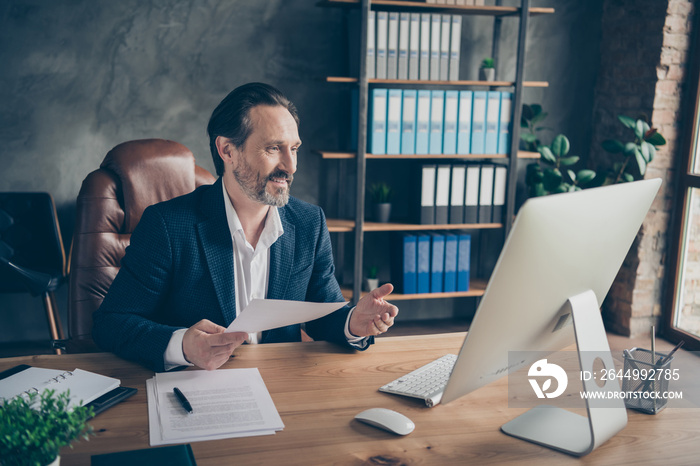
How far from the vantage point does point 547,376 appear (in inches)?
53.0

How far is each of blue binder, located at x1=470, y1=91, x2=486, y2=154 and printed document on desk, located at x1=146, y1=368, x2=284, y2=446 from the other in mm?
2250

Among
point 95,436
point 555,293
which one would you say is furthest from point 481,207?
point 95,436

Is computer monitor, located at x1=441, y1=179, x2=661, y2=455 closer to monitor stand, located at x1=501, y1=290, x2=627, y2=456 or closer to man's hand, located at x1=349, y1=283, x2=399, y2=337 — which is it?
monitor stand, located at x1=501, y1=290, x2=627, y2=456

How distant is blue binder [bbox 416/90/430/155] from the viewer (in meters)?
3.11

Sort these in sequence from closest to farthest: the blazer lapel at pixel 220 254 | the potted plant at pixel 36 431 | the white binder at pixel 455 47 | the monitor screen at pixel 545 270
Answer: the potted plant at pixel 36 431 → the monitor screen at pixel 545 270 → the blazer lapel at pixel 220 254 → the white binder at pixel 455 47

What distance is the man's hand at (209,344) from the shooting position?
1.20 metres

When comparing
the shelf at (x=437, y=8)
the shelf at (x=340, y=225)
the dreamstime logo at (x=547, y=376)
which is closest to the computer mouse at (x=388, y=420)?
the dreamstime logo at (x=547, y=376)

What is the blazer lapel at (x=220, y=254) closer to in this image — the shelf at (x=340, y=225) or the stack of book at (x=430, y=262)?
the shelf at (x=340, y=225)

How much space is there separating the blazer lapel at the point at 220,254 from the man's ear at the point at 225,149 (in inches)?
6.8

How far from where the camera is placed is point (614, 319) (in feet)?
11.8

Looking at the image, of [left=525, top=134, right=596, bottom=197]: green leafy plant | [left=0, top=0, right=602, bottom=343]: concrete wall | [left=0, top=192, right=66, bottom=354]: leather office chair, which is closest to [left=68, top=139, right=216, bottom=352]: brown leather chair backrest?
[left=0, top=192, right=66, bottom=354]: leather office chair

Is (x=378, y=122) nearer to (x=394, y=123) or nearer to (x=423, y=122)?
(x=394, y=123)

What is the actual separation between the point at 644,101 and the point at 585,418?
269 cm

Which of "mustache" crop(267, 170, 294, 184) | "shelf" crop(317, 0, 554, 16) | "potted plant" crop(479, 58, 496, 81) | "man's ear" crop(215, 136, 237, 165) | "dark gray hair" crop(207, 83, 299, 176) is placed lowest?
"mustache" crop(267, 170, 294, 184)
